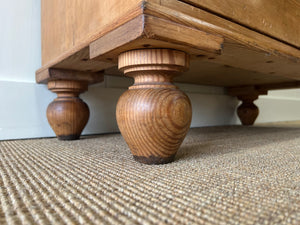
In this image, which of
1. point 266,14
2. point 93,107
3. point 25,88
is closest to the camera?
point 266,14

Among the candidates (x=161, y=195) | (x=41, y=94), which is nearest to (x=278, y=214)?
(x=161, y=195)

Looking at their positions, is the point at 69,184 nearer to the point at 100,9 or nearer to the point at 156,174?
the point at 156,174

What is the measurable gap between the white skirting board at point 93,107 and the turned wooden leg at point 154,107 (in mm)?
619

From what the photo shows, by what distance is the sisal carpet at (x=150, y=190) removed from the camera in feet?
0.85

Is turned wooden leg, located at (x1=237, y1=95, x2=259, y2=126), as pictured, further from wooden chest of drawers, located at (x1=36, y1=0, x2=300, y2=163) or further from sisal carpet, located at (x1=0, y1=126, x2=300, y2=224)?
sisal carpet, located at (x1=0, y1=126, x2=300, y2=224)

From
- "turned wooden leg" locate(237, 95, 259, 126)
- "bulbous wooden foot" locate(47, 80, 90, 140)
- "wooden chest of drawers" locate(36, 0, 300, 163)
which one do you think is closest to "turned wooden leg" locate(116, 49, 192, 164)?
"wooden chest of drawers" locate(36, 0, 300, 163)

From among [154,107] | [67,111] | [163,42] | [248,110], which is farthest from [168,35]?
[248,110]

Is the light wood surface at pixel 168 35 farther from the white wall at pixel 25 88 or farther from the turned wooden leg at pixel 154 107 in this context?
the white wall at pixel 25 88

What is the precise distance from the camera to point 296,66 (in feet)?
2.67

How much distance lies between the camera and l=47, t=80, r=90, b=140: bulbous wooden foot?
789mm

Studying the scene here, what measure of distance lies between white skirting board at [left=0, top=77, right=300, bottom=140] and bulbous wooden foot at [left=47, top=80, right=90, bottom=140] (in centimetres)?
17

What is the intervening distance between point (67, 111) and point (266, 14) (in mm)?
657

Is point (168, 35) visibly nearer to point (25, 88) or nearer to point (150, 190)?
point (150, 190)

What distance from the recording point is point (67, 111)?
0.79 m
